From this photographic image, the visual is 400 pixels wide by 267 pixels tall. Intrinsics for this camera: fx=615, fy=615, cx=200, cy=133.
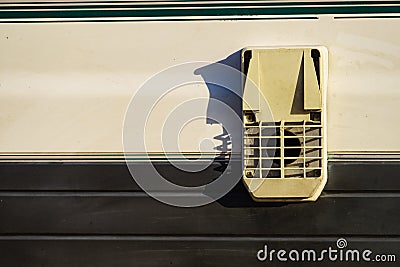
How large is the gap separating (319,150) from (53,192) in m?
0.89

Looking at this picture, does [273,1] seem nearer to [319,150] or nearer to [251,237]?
[319,150]

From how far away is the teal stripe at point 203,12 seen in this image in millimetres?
1994

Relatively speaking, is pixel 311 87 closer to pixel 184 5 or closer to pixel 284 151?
pixel 284 151

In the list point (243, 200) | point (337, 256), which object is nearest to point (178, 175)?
point (243, 200)

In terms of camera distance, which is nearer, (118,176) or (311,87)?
(311,87)

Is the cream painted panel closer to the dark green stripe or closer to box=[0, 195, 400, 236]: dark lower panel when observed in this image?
the dark green stripe

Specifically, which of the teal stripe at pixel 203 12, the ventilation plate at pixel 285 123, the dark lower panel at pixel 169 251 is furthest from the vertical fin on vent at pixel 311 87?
the dark lower panel at pixel 169 251

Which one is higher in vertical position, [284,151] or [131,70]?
[131,70]

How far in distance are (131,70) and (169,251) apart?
612 mm

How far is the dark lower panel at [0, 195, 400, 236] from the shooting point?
199 cm

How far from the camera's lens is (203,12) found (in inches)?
79.5

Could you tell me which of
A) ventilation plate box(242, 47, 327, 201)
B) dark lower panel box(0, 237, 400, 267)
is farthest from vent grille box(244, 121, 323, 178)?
dark lower panel box(0, 237, 400, 267)

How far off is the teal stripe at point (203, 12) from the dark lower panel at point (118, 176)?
49 cm

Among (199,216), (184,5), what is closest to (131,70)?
(184,5)
